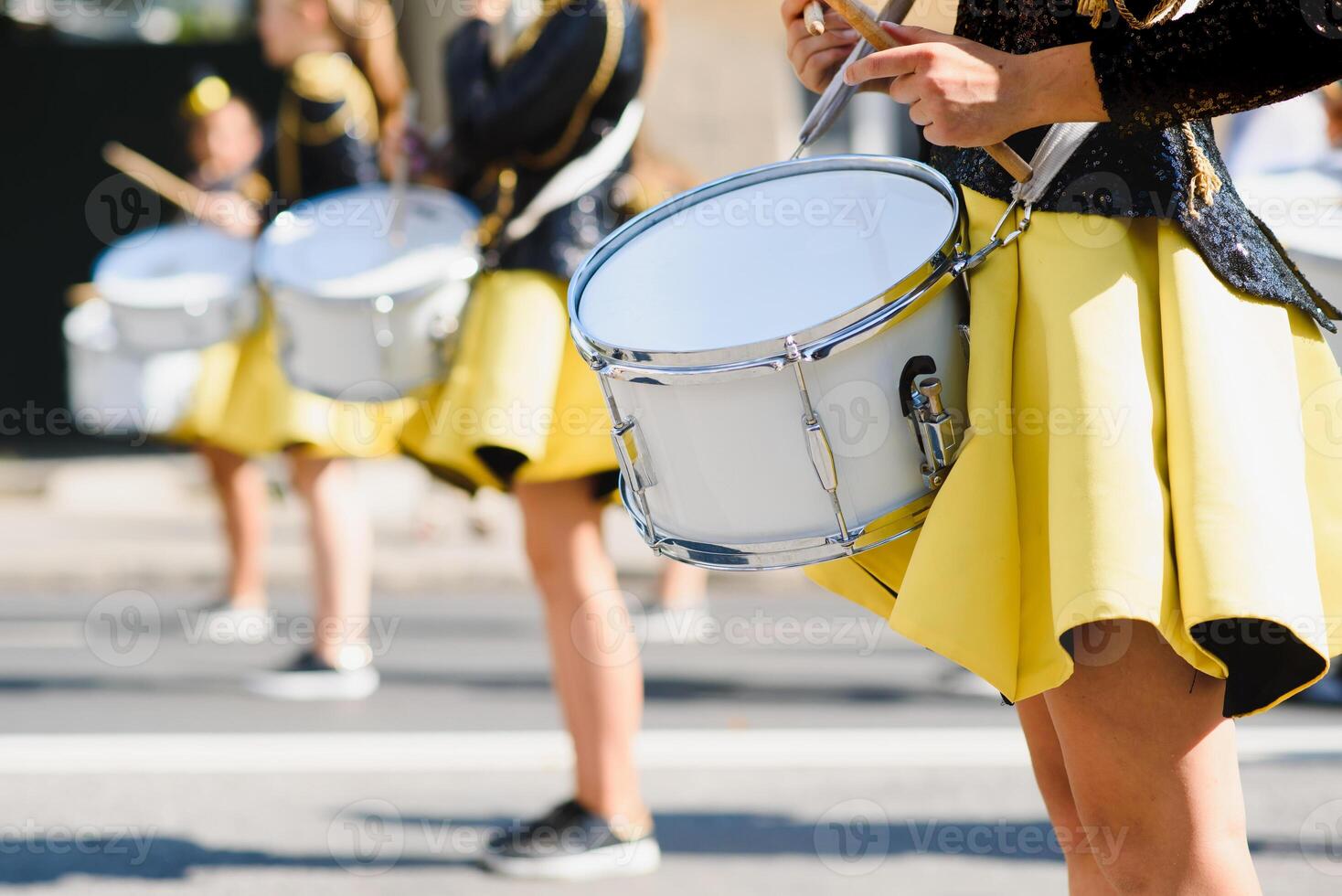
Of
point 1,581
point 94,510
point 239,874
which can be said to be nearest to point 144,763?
point 239,874

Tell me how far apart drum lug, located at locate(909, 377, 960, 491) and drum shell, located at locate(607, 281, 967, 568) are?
0.06 ft

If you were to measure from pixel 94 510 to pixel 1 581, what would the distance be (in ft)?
5.93

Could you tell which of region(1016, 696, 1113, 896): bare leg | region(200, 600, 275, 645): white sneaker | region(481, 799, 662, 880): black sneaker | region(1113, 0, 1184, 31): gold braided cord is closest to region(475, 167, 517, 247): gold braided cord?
region(481, 799, 662, 880): black sneaker

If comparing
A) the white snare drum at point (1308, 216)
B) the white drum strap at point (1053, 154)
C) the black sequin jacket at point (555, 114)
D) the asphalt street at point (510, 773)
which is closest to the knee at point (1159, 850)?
the white drum strap at point (1053, 154)

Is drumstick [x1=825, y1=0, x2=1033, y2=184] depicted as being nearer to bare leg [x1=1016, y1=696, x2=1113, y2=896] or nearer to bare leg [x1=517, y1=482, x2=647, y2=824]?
bare leg [x1=1016, y1=696, x2=1113, y2=896]

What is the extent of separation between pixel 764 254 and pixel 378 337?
181cm

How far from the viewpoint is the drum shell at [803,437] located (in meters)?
1.78

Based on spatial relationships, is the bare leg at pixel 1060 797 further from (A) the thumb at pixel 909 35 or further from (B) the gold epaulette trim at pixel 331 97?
(B) the gold epaulette trim at pixel 331 97

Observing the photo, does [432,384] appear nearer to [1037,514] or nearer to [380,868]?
[380,868]

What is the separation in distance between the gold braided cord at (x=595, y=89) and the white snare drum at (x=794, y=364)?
133 cm

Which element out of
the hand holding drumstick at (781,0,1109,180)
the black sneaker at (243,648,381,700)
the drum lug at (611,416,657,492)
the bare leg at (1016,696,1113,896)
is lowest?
the black sneaker at (243,648,381,700)

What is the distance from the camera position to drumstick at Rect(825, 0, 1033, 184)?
1.78m

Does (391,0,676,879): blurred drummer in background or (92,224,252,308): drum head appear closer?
(391,0,676,879): blurred drummer in background

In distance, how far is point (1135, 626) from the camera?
168 centimetres
